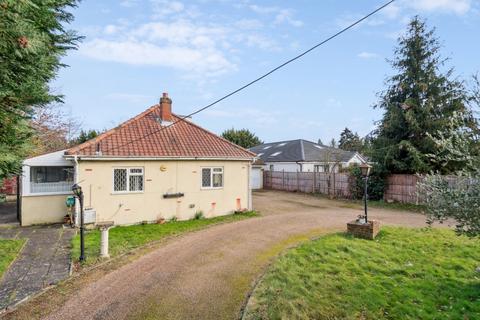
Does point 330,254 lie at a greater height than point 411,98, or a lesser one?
lesser

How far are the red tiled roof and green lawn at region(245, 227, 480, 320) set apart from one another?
7.35 metres

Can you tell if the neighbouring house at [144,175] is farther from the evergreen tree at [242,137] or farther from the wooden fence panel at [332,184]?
the evergreen tree at [242,137]

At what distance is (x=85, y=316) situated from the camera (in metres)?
5.39

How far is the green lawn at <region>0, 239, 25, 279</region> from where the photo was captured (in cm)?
778

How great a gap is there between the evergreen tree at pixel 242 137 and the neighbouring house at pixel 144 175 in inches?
1189

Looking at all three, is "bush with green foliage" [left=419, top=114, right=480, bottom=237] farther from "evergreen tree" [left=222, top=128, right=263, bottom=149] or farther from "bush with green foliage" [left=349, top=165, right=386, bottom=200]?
"evergreen tree" [left=222, top=128, right=263, bottom=149]

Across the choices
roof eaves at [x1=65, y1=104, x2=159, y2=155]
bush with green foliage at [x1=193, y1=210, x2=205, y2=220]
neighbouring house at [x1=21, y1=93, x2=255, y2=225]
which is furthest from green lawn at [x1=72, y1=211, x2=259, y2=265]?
roof eaves at [x1=65, y1=104, x2=159, y2=155]

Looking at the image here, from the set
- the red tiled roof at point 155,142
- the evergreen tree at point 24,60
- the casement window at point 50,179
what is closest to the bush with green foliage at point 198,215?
the red tiled roof at point 155,142

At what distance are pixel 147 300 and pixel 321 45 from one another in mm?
6388

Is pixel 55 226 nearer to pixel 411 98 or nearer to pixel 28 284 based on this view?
pixel 28 284

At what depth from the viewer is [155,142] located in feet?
46.8

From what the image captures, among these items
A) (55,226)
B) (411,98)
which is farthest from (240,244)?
(411,98)

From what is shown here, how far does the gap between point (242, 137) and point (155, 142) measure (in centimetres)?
3302

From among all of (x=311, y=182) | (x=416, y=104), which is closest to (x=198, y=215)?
(x=311, y=182)
